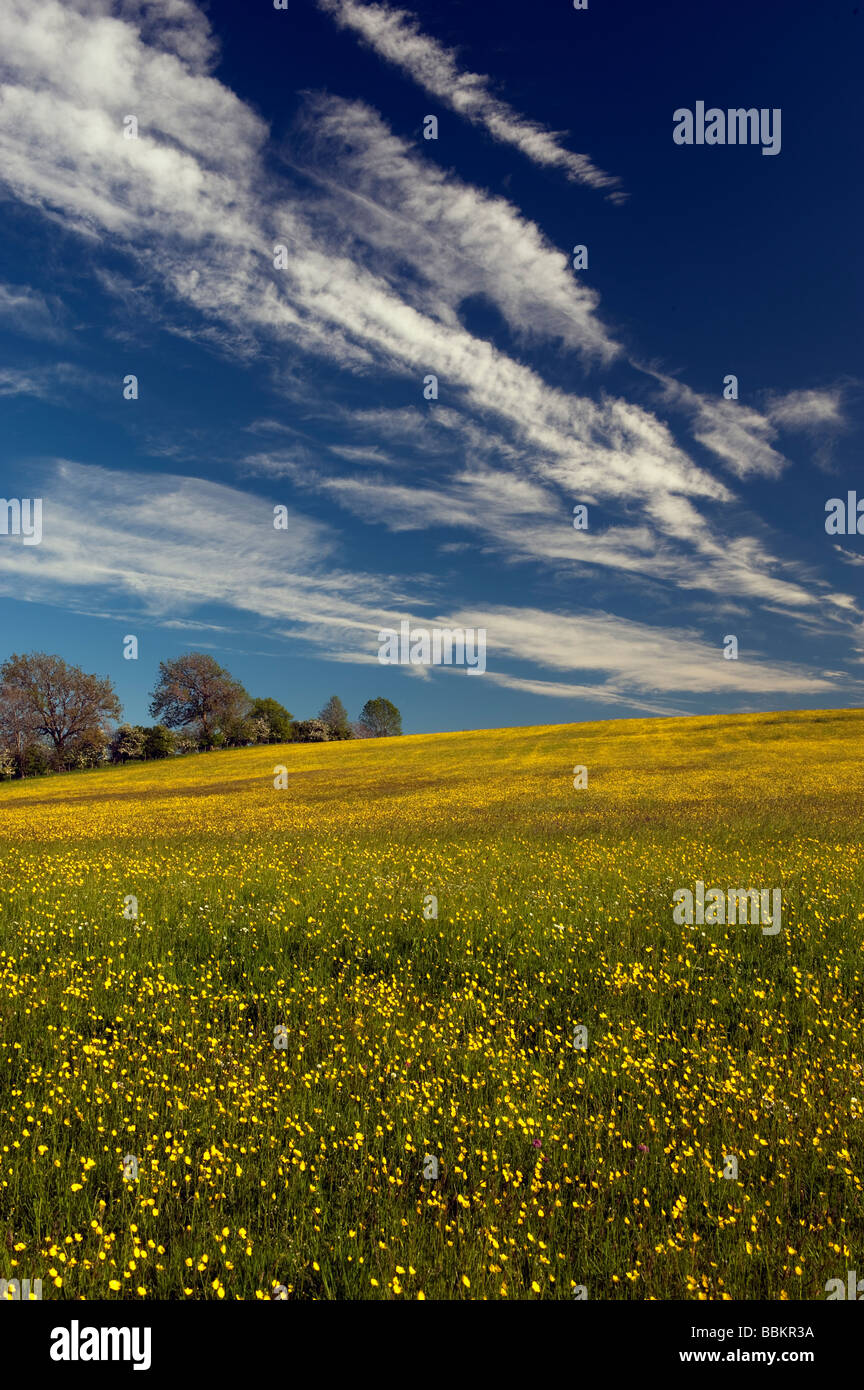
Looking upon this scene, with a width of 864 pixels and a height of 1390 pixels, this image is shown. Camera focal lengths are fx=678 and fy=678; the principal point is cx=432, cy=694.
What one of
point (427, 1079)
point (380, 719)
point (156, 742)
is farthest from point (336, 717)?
point (427, 1079)

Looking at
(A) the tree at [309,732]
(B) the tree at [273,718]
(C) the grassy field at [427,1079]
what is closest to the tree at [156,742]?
(B) the tree at [273,718]

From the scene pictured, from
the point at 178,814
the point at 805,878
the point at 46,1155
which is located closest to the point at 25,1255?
the point at 46,1155

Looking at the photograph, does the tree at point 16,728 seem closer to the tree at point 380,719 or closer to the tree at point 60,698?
the tree at point 60,698

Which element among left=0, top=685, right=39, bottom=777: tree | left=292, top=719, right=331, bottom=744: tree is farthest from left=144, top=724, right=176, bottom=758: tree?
left=292, top=719, right=331, bottom=744: tree

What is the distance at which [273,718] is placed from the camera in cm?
11625

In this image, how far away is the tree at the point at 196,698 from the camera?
331ft

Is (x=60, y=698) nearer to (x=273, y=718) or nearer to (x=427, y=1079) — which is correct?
(x=273, y=718)

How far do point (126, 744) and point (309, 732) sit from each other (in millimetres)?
32651

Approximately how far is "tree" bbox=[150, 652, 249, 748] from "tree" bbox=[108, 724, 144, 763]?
6.38m

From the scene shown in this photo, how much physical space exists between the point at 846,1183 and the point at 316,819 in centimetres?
2380

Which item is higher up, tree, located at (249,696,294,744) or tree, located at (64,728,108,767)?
tree, located at (249,696,294,744)

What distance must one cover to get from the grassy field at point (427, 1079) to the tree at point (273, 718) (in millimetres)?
98003

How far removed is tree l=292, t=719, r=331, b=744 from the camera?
11838 cm

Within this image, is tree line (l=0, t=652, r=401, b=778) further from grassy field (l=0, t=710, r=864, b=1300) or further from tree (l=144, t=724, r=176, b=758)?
grassy field (l=0, t=710, r=864, b=1300)
